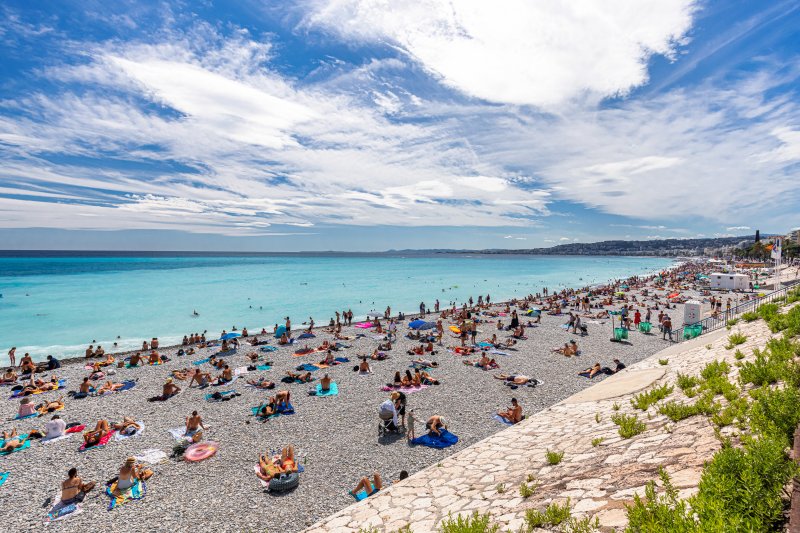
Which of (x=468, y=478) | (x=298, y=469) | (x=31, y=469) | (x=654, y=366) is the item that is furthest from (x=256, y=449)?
(x=654, y=366)

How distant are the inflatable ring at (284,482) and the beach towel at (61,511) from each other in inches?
177

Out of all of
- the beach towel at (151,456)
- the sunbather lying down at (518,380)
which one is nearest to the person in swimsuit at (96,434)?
the beach towel at (151,456)

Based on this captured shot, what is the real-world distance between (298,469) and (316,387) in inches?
264

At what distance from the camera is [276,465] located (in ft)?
33.2

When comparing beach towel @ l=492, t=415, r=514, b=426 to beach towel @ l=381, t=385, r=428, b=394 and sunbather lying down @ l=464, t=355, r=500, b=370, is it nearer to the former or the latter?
beach towel @ l=381, t=385, r=428, b=394

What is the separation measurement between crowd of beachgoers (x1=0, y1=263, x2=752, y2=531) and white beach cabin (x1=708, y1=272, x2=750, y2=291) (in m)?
28.1

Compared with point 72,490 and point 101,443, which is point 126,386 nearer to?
point 101,443

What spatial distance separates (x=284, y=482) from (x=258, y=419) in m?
4.83

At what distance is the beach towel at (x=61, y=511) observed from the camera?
8583 millimetres

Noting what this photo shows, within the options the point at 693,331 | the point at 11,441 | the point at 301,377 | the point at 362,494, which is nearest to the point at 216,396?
the point at 301,377

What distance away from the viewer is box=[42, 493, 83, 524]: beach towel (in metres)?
8.58

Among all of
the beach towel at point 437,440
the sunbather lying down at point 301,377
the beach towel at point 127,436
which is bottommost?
the beach towel at point 127,436

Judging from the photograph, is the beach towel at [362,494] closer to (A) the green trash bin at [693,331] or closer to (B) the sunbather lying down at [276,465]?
(B) the sunbather lying down at [276,465]

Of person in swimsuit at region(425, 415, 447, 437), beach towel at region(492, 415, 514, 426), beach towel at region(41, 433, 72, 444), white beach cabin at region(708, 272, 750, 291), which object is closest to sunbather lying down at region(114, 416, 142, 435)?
beach towel at region(41, 433, 72, 444)
